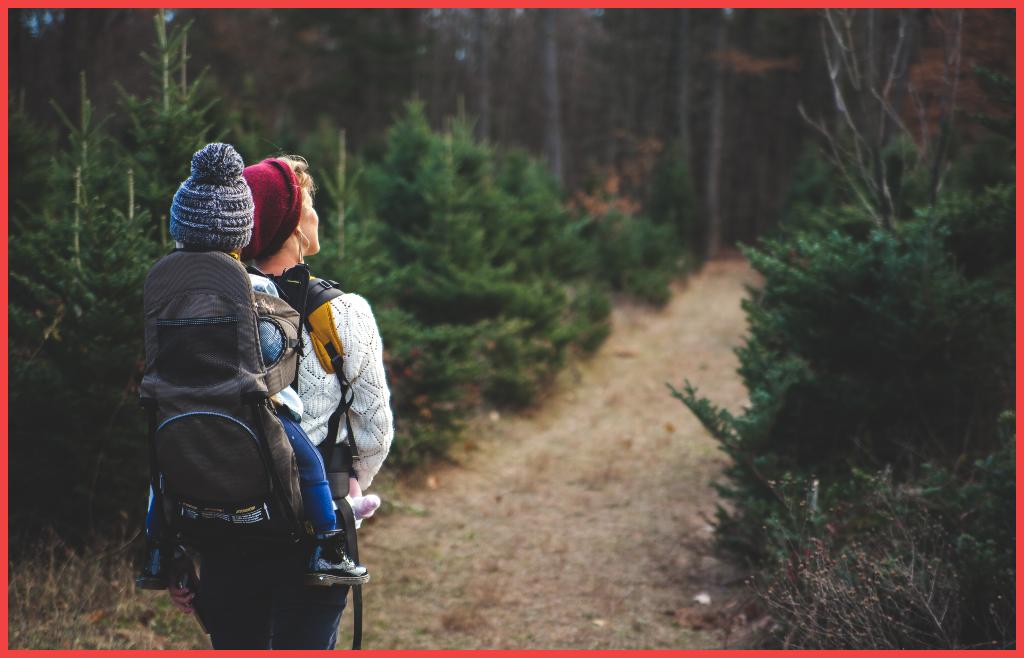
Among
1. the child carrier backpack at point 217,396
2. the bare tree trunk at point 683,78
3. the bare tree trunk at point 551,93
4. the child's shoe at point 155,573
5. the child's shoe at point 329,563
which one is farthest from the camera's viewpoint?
the bare tree trunk at point 683,78

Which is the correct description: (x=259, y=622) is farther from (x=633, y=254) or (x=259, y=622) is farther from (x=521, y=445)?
(x=633, y=254)

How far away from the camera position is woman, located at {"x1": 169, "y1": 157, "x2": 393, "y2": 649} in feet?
8.10

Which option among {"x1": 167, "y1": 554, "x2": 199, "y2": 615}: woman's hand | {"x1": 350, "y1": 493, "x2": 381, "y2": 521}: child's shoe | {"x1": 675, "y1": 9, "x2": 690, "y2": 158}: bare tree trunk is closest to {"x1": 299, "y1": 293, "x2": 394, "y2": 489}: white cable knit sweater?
{"x1": 350, "y1": 493, "x2": 381, "y2": 521}: child's shoe

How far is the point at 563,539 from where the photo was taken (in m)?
6.38

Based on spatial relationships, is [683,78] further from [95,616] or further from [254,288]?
[254,288]

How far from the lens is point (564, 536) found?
254 inches

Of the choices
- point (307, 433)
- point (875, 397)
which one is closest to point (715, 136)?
point (875, 397)

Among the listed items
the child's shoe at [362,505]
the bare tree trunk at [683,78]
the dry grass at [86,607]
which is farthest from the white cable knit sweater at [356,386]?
the bare tree trunk at [683,78]

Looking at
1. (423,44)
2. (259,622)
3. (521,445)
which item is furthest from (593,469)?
(423,44)

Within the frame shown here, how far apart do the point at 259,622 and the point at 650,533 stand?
437 cm

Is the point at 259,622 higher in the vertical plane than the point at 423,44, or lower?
lower

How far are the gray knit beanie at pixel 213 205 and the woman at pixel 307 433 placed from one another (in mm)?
163

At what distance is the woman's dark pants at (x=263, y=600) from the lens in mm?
2463

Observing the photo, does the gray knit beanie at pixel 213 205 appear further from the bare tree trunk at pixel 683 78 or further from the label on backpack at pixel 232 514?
the bare tree trunk at pixel 683 78
